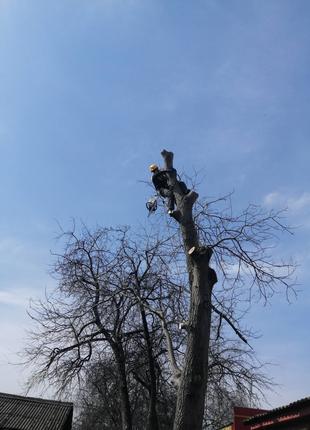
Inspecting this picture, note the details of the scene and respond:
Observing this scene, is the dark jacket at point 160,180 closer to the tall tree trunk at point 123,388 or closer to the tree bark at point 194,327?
the tree bark at point 194,327

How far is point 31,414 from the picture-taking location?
2452cm

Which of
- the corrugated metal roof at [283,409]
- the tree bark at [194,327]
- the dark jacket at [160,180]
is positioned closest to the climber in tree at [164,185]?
the dark jacket at [160,180]

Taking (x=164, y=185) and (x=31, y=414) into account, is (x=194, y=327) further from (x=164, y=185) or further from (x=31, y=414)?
(x=31, y=414)

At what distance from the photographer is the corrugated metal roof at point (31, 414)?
2336 cm

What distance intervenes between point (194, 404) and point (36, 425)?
66.4 feet

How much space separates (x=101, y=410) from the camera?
2545 cm

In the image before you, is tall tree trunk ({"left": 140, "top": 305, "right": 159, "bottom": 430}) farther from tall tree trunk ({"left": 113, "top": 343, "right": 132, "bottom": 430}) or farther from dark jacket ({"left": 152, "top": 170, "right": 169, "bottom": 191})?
dark jacket ({"left": 152, "top": 170, "right": 169, "bottom": 191})

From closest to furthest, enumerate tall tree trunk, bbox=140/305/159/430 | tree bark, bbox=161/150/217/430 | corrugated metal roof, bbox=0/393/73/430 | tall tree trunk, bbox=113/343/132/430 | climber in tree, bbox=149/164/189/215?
tree bark, bbox=161/150/217/430 < climber in tree, bbox=149/164/189/215 < tall tree trunk, bbox=140/305/159/430 < tall tree trunk, bbox=113/343/132/430 < corrugated metal roof, bbox=0/393/73/430

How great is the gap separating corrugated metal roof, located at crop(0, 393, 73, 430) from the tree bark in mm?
19665

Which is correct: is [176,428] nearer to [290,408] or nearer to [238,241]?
[238,241]

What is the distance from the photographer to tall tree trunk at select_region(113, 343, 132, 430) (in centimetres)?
1206

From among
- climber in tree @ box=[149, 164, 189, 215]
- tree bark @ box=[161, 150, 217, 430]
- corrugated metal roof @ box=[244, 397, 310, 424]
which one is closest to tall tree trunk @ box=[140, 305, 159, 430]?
corrugated metal roof @ box=[244, 397, 310, 424]

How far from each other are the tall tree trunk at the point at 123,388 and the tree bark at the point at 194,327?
629 centimetres

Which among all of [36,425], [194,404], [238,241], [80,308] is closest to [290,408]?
[238,241]
